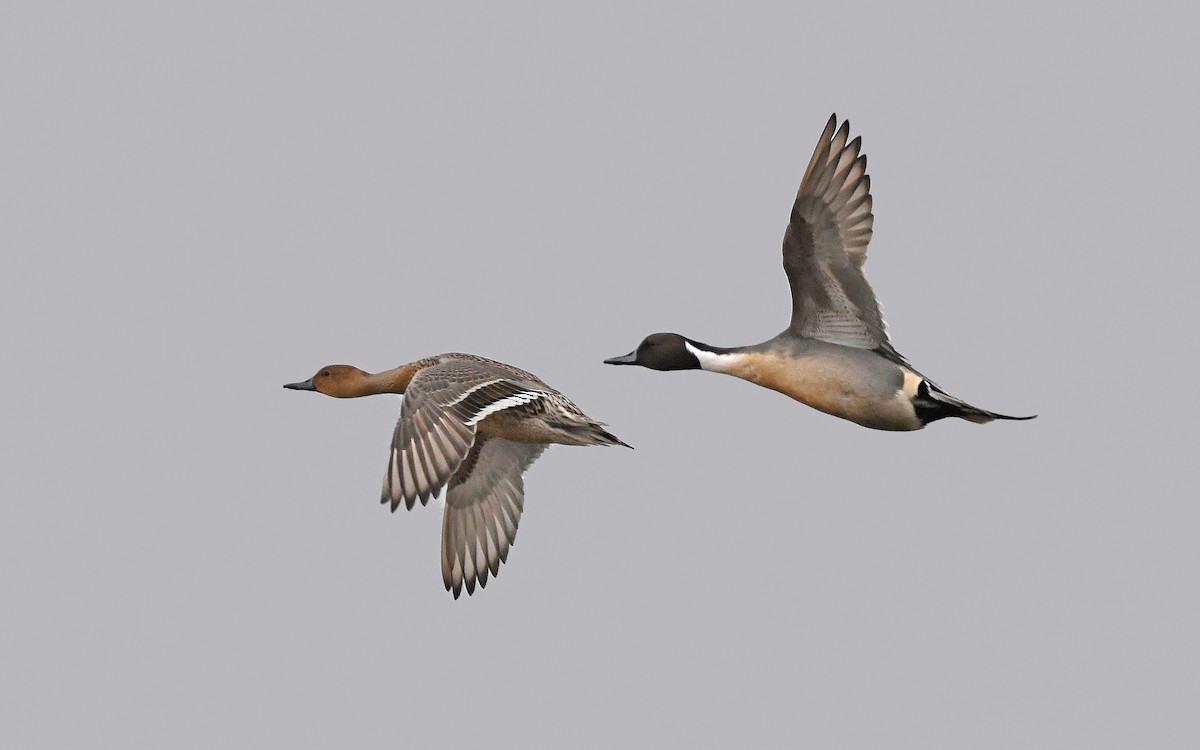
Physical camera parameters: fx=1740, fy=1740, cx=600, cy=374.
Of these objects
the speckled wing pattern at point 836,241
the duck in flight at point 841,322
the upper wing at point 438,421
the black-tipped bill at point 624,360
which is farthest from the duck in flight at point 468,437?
the speckled wing pattern at point 836,241

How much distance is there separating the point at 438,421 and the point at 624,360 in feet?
6.72

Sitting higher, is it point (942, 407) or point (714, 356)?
point (714, 356)

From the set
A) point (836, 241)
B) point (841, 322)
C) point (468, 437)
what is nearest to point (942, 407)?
point (841, 322)

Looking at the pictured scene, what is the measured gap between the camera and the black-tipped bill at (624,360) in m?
12.5

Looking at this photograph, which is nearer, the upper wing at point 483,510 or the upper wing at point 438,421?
the upper wing at point 438,421

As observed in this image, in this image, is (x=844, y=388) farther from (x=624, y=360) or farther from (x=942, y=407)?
(x=624, y=360)

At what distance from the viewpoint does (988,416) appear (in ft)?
38.6

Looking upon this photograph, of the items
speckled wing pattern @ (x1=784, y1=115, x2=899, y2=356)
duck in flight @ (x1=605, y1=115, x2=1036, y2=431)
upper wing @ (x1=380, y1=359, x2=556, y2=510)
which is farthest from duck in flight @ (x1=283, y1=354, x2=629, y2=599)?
speckled wing pattern @ (x1=784, y1=115, x2=899, y2=356)

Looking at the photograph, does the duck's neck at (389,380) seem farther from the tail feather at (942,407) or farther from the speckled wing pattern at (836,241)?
the tail feather at (942,407)

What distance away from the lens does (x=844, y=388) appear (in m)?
11.9

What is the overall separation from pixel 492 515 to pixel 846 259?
308 cm

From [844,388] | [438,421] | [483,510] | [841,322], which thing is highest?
[841,322]

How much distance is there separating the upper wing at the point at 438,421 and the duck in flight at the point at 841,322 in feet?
6.28

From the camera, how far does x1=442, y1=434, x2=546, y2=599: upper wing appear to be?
1227 centimetres
